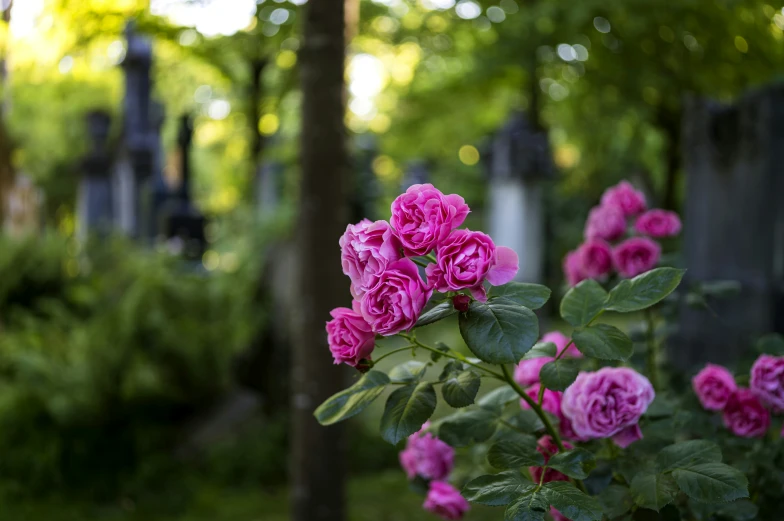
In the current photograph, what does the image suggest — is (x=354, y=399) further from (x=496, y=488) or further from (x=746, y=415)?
(x=746, y=415)

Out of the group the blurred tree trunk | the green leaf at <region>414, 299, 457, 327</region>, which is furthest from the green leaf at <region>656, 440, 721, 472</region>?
the blurred tree trunk

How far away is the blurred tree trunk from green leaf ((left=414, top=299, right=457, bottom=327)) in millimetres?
2188

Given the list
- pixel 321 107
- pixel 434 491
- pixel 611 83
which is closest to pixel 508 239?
pixel 611 83

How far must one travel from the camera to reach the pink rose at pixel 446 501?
1.69 metres

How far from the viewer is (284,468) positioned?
19.4 feet

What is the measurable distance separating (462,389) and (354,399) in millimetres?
180

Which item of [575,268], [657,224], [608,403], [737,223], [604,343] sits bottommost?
[608,403]

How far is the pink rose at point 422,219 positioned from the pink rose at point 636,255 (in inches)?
41.1

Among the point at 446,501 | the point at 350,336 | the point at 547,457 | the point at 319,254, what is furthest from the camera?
the point at 319,254

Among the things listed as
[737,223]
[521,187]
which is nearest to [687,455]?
[737,223]

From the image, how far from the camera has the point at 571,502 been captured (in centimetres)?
120

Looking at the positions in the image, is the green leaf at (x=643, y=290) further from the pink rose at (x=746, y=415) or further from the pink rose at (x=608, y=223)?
the pink rose at (x=608, y=223)

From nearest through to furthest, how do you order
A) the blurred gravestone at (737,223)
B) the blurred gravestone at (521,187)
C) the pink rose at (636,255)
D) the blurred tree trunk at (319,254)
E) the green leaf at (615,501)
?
1. the green leaf at (615,501)
2. the pink rose at (636,255)
3. the blurred tree trunk at (319,254)
4. the blurred gravestone at (737,223)
5. the blurred gravestone at (521,187)

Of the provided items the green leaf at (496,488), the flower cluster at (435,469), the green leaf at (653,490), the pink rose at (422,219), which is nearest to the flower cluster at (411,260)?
the pink rose at (422,219)
